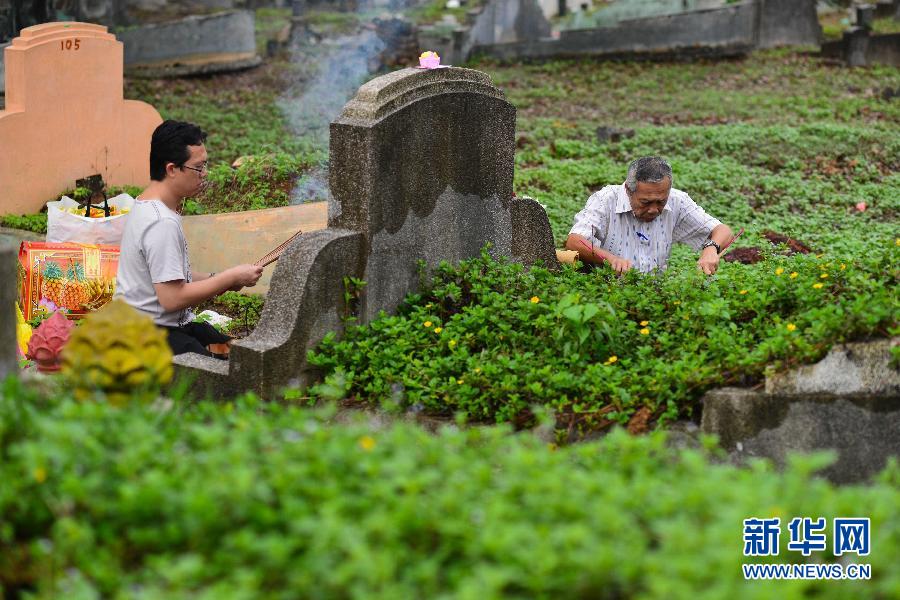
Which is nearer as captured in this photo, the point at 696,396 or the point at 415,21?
the point at 696,396

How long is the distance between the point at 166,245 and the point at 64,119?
5625 millimetres

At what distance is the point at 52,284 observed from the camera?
8008 millimetres

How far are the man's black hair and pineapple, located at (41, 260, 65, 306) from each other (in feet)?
7.27

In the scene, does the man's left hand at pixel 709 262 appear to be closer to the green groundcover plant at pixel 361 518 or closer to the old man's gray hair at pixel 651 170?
the old man's gray hair at pixel 651 170

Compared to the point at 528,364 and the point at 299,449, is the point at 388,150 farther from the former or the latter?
the point at 299,449

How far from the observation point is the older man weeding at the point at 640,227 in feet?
24.2

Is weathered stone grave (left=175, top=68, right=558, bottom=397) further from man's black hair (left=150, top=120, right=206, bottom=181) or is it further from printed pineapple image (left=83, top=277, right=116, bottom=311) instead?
printed pineapple image (left=83, top=277, right=116, bottom=311)

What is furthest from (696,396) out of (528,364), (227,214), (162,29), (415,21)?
(415,21)

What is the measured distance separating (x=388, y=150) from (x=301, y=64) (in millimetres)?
16254

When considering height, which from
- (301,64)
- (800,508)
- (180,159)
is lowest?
(800,508)

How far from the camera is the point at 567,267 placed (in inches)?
291

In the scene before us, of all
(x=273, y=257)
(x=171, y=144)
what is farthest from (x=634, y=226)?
(x=171, y=144)

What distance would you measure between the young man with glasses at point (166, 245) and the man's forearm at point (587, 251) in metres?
2.22

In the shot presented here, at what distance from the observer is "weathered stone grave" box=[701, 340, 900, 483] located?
17.7 feet
